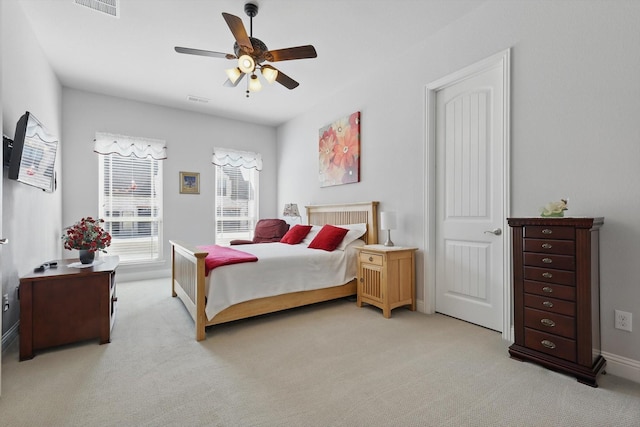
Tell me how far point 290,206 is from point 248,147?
1.63 m

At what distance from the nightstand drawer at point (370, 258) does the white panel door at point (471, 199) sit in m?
0.62

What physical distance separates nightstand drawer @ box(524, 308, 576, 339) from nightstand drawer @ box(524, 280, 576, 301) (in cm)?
12

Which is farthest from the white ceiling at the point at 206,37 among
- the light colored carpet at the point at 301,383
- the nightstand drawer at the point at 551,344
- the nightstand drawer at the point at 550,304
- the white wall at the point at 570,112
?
the light colored carpet at the point at 301,383

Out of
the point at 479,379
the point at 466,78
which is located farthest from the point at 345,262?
the point at 466,78

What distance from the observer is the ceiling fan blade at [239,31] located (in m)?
2.10

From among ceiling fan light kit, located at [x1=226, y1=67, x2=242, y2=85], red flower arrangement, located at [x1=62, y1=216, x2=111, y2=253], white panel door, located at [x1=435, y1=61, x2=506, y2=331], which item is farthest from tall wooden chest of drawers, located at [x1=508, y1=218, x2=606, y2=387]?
red flower arrangement, located at [x1=62, y1=216, x2=111, y2=253]

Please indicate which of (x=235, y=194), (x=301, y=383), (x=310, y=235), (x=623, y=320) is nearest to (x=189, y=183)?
(x=235, y=194)

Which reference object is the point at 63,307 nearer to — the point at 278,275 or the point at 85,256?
the point at 85,256

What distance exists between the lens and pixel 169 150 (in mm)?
5117

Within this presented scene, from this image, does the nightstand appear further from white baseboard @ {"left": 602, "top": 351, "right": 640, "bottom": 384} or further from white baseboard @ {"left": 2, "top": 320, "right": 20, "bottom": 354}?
white baseboard @ {"left": 2, "top": 320, "right": 20, "bottom": 354}

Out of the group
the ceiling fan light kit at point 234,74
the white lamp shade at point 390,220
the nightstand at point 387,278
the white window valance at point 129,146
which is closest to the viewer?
the ceiling fan light kit at point 234,74

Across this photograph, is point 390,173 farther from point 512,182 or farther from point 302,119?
point 302,119

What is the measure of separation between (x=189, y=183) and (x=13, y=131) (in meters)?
2.77

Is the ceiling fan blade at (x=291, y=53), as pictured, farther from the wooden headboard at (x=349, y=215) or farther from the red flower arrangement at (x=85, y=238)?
the red flower arrangement at (x=85, y=238)
